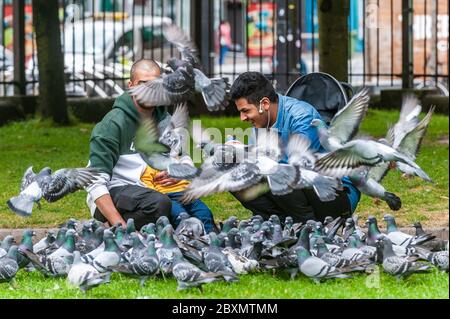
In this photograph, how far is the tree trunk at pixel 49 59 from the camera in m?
14.6

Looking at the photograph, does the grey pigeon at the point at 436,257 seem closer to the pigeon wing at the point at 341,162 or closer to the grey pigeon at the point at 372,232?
the grey pigeon at the point at 372,232

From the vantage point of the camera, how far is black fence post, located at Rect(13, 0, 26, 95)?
16.1 m

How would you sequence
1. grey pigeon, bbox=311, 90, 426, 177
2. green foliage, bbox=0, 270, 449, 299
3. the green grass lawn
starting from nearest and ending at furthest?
1. green foliage, bbox=0, 270, 449, 299
2. the green grass lawn
3. grey pigeon, bbox=311, 90, 426, 177

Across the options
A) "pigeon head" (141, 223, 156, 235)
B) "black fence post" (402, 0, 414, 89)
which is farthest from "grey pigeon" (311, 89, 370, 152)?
"black fence post" (402, 0, 414, 89)

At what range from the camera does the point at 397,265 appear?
671 centimetres

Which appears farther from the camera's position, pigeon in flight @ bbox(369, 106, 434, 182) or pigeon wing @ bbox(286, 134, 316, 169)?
pigeon in flight @ bbox(369, 106, 434, 182)

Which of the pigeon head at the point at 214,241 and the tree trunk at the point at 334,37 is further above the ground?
the tree trunk at the point at 334,37

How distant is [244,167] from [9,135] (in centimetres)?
769

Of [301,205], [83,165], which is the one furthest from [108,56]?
[301,205]

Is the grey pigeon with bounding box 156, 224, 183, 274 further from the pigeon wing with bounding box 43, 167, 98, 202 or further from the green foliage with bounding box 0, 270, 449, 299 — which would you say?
the pigeon wing with bounding box 43, 167, 98, 202

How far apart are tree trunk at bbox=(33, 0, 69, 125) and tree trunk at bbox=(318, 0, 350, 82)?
347cm

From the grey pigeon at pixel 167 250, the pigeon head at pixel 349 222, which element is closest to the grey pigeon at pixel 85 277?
the grey pigeon at pixel 167 250

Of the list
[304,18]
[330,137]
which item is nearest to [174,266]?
[330,137]
